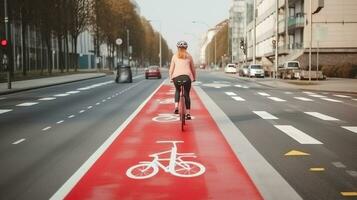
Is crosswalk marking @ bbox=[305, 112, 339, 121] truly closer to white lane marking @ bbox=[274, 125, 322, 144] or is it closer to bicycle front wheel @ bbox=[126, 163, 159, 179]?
white lane marking @ bbox=[274, 125, 322, 144]

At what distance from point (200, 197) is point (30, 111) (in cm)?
1238

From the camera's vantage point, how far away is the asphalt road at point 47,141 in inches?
270

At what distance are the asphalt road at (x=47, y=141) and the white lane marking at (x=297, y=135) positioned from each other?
384 cm

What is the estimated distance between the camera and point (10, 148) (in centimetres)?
970

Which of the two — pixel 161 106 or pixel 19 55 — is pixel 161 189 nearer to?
pixel 161 106

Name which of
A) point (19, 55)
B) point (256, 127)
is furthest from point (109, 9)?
point (256, 127)

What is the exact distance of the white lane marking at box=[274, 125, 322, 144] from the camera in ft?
33.7

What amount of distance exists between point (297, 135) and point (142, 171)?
471 cm

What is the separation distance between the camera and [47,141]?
10469 millimetres

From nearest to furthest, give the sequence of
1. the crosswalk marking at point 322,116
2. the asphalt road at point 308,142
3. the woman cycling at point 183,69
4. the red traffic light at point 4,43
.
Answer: the asphalt road at point 308,142
the woman cycling at point 183,69
the crosswalk marking at point 322,116
the red traffic light at point 4,43

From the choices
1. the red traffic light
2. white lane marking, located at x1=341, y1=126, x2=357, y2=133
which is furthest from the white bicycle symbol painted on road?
the red traffic light

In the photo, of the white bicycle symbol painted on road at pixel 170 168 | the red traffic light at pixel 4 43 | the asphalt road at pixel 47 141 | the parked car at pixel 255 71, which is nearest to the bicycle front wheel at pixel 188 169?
the white bicycle symbol painted on road at pixel 170 168

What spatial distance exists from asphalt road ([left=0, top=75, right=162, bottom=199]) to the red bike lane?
42cm

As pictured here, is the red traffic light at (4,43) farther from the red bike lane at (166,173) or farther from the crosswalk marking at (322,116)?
the crosswalk marking at (322,116)
